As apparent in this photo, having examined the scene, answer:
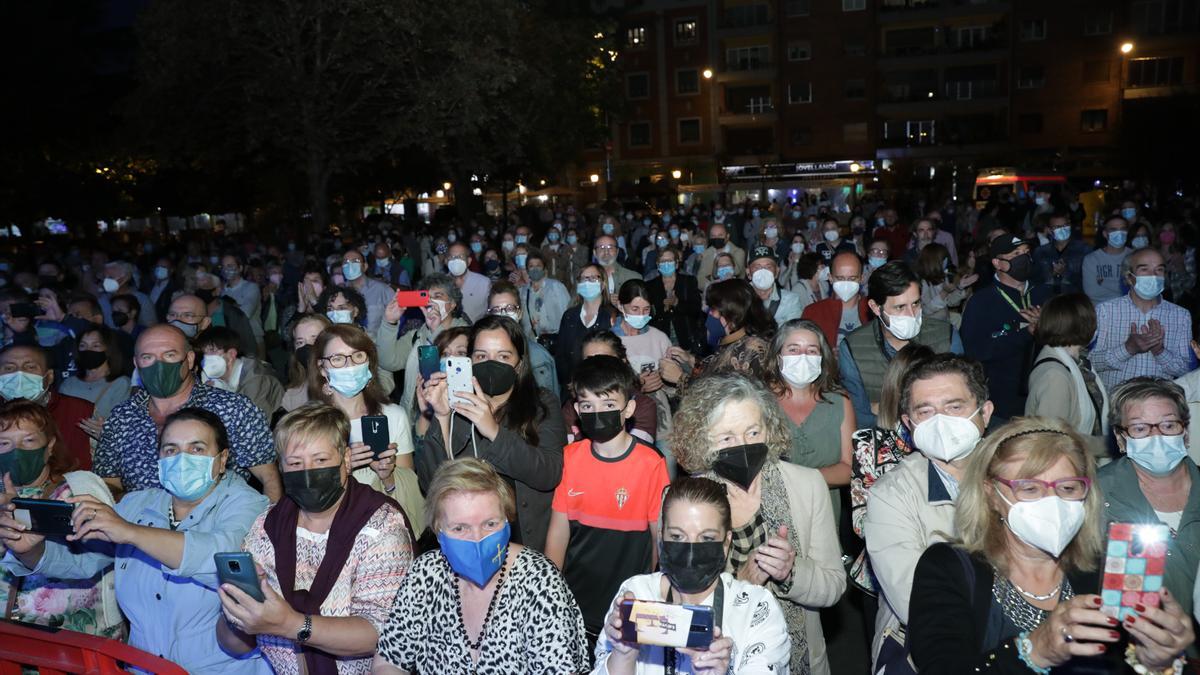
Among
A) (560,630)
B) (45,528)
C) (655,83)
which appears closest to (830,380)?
(560,630)

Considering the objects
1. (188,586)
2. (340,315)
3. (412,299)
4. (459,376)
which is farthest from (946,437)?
(340,315)

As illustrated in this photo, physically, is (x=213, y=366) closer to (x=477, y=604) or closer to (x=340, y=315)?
(x=340, y=315)

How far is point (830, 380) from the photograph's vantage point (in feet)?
17.0

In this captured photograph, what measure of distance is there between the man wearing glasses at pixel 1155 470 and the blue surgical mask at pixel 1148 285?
129 inches

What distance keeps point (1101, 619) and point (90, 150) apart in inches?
1036

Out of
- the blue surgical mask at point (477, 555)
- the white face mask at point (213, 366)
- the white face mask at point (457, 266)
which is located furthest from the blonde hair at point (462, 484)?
the white face mask at point (457, 266)

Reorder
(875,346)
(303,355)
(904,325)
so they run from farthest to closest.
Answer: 1. (303,355)
2. (875,346)
3. (904,325)

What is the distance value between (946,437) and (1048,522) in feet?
3.05

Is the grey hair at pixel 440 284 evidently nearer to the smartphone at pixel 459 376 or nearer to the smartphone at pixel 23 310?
the smartphone at pixel 459 376

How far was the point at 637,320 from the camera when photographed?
22.7ft

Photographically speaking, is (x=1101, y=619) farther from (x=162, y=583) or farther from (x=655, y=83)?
(x=655, y=83)

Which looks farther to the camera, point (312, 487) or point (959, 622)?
point (312, 487)

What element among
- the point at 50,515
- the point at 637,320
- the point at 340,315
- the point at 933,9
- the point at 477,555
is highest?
the point at 933,9

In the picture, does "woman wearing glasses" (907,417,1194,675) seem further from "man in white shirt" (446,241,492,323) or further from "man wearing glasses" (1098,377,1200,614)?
"man in white shirt" (446,241,492,323)
